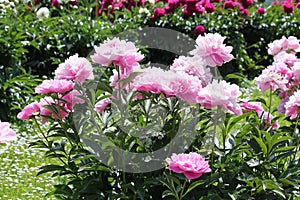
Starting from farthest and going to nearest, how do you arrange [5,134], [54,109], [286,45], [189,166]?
[286,45] < [54,109] < [189,166] < [5,134]

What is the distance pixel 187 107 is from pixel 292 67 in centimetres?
57

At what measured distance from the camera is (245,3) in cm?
756

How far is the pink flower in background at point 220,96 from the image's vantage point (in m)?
2.34

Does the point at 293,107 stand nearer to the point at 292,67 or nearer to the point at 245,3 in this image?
the point at 292,67

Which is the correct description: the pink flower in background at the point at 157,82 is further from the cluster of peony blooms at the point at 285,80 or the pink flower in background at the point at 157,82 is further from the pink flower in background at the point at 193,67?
the cluster of peony blooms at the point at 285,80

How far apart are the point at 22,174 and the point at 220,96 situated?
2.25 metres

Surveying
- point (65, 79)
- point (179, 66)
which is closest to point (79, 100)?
point (65, 79)

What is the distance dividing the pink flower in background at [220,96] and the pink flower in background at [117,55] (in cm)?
29

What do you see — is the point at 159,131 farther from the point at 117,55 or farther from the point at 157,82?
the point at 117,55

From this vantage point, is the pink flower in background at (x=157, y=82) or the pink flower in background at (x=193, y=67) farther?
the pink flower in background at (x=193, y=67)

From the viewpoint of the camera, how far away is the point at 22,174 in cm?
422

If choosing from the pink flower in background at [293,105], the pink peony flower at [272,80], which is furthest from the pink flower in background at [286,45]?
the pink flower in background at [293,105]

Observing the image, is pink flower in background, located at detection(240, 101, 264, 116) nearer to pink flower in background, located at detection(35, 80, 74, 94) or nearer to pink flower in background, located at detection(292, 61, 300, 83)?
pink flower in background, located at detection(292, 61, 300, 83)

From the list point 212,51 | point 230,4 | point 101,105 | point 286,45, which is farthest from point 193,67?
point 230,4
